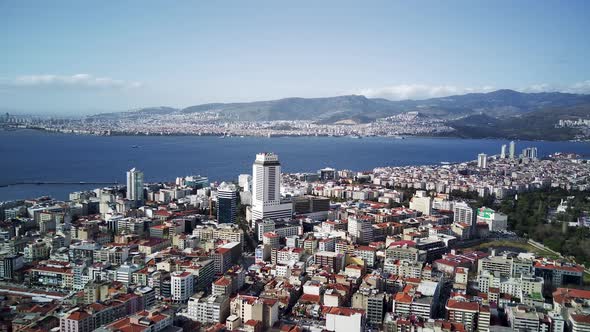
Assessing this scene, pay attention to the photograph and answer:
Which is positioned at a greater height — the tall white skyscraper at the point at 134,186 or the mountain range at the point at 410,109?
the mountain range at the point at 410,109

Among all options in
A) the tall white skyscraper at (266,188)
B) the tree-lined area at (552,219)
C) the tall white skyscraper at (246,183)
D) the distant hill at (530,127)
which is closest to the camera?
the tree-lined area at (552,219)

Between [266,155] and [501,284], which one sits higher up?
[266,155]

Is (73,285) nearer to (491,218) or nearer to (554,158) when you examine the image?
(491,218)

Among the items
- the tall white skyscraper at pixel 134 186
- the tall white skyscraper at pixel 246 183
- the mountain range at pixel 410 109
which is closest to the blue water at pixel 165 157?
the tall white skyscraper at pixel 134 186

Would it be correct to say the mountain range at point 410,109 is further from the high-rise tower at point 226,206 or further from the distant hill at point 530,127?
the high-rise tower at point 226,206

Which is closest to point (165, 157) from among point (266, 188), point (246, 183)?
point (246, 183)

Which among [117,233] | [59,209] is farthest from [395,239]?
[59,209]

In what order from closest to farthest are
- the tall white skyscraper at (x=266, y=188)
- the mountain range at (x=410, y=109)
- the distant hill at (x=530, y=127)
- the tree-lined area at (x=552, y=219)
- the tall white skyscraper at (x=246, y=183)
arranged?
the tree-lined area at (x=552, y=219) < the tall white skyscraper at (x=266, y=188) < the tall white skyscraper at (x=246, y=183) < the distant hill at (x=530, y=127) < the mountain range at (x=410, y=109)
